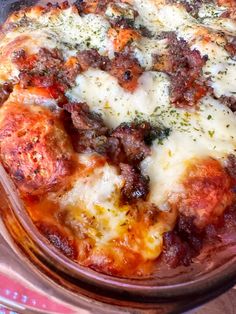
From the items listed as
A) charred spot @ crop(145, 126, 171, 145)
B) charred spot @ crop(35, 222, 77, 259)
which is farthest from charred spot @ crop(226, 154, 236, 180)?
charred spot @ crop(35, 222, 77, 259)

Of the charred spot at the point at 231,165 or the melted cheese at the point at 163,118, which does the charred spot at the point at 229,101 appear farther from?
the charred spot at the point at 231,165

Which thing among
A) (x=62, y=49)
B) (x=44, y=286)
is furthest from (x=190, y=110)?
(x=44, y=286)

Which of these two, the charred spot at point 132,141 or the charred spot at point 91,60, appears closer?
the charred spot at point 132,141

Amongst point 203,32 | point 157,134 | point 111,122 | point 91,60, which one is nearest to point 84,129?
point 111,122

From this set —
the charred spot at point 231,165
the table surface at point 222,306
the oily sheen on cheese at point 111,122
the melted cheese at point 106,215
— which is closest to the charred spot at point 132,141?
the oily sheen on cheese at point 111,122

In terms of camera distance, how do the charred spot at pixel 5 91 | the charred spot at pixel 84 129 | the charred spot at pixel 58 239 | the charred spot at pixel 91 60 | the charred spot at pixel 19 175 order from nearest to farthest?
the charred spot at pixel 58 239, the charred spot at pixel 19 175, the charred spot at pixel 84 129, the charred spot at pixel 5 91, the charred spot at pixel 91 60

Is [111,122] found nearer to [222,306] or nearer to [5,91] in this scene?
[5,91]

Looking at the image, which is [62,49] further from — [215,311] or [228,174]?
[215,311]
